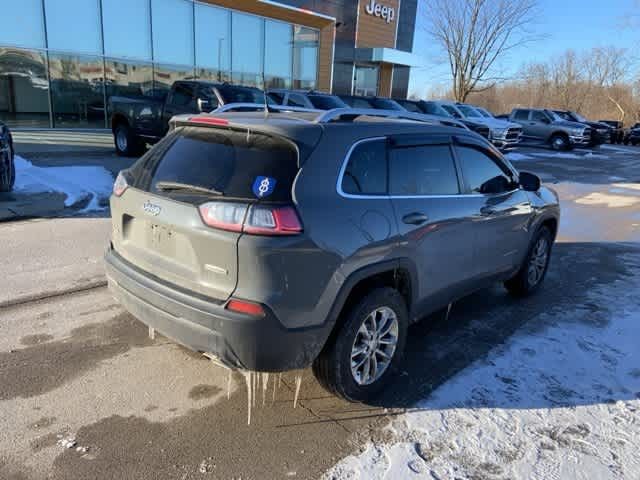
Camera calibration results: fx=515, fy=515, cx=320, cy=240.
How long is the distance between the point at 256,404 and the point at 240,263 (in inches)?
42.2

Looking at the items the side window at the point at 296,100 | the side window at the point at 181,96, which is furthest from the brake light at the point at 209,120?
the side window at the point at 296,100

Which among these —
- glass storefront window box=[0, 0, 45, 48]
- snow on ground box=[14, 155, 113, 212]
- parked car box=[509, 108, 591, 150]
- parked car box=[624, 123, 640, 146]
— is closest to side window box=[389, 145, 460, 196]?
snow on ground box=[14, 155, 113, 212]

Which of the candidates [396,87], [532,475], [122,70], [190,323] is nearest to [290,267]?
[190,323]

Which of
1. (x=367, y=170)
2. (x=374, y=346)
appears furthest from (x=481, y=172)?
(x=374, y=346)

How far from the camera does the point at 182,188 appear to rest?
3039mm

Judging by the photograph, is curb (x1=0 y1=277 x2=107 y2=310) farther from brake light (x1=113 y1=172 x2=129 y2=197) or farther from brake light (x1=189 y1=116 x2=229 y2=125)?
brake light (x1=189 y1=116 x2=229 y2=125)

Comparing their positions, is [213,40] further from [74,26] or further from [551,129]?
[551,129]

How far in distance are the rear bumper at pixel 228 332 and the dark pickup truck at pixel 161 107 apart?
932 cm

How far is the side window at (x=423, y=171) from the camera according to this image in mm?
3436

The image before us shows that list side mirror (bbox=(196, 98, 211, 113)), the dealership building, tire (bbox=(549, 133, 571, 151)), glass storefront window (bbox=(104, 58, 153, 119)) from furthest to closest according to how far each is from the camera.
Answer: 1. tire (bbox=(549, 133, 571, 151))
2. glass storefront window (bbox=(104, 58, 153, 119))
3. the dealership building
4. side mirror (bbox=(196, 98, 211, 113))

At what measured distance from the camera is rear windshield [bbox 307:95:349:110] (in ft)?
52.1

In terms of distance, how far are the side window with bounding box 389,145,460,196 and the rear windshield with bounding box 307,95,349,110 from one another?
485 inches

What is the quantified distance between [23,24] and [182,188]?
16.6 meters

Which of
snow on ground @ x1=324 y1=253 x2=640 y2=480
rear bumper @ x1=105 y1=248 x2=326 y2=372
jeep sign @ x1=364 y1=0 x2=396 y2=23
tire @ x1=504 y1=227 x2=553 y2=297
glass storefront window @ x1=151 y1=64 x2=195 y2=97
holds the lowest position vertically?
snow on ground @ x1=324 y1=253 x2=640 y2=480
